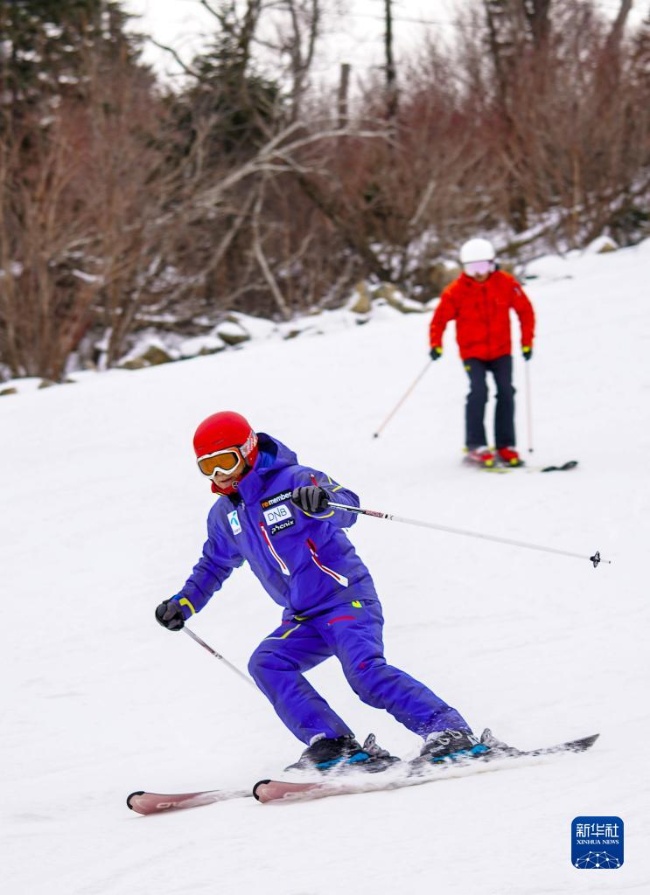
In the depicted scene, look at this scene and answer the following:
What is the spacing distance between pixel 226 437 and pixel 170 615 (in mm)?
717

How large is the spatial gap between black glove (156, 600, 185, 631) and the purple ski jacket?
32cm

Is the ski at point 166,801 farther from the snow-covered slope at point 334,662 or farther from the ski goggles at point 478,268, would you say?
the ski goggles at point 478,268

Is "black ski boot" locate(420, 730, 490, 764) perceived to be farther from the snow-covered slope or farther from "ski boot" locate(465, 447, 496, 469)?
"ski boot" locate(465, 447, 496, 469)

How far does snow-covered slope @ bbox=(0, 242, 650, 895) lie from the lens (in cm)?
289

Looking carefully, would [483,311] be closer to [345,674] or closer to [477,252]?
[477,252]

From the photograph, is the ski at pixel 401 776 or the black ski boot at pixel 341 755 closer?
the ski at pixel 401 776

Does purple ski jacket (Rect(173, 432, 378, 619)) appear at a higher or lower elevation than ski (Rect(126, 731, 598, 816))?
higher

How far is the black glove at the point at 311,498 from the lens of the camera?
12.0ft

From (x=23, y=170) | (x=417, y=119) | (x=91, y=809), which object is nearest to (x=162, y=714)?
(x=91, y=809)

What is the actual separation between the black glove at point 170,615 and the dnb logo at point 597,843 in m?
1.80

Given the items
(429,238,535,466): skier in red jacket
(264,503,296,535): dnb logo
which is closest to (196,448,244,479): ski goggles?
(264,503,296,535): dnb logo

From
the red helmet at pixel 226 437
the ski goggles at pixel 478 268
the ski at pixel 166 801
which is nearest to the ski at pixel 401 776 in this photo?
the ski at pixel 166 801

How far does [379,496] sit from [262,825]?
447 cm

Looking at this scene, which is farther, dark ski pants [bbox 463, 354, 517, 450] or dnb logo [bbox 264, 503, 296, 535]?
dark ski pants [bbox 463, 354, 517, 450]
